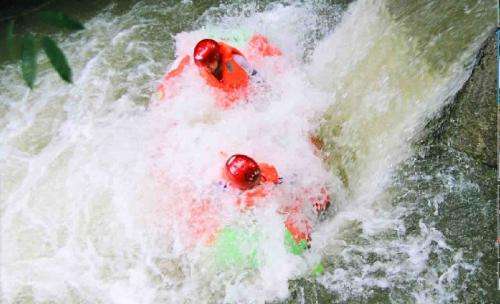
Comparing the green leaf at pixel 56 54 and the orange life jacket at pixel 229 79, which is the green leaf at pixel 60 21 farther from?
the orange life jacket at pixel 229 79

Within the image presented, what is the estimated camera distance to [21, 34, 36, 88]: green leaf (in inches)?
68.6

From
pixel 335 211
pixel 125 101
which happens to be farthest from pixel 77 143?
pixel 335 211

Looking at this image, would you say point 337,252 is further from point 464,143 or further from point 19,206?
point 19,206

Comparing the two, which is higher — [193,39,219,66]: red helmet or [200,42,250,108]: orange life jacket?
[193,39,219,66]: red helmet

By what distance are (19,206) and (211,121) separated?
217 cm

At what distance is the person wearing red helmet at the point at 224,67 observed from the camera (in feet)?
14.7

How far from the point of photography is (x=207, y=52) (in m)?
4.43

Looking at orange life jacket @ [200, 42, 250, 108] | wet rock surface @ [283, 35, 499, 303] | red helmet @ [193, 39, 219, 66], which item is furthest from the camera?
orange life jacket @ [200, 42, 250, 108]

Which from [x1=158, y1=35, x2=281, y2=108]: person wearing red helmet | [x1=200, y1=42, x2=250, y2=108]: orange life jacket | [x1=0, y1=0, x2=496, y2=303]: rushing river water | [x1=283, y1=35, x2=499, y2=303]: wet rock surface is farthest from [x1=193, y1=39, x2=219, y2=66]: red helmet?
[x1=283, y1=35, x2=499, y2=303]: wet rock surface

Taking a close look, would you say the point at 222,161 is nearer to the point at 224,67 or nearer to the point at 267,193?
the point at 267,193

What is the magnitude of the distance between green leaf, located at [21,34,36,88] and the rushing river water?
2.58 metres

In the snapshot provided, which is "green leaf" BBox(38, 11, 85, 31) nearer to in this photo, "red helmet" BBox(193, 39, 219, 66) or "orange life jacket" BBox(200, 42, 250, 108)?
"red helmet" BBox(193, 39, 219, 66)

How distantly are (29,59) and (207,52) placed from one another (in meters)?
2.79

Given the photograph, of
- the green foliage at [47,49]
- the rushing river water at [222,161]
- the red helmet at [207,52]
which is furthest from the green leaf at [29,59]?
the red helmet at [207,52]
